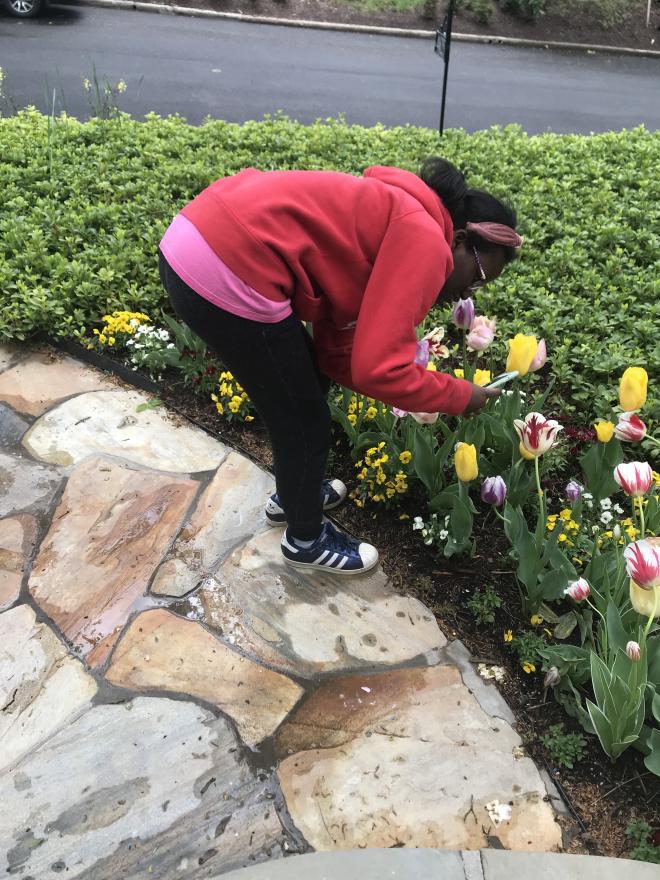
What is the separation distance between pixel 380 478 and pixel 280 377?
Result: 2.64ft

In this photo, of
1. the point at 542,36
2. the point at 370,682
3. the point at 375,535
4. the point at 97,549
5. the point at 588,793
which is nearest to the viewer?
the point at 588,793

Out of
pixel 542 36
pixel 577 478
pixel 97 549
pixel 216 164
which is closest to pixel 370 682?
pixel 97 549

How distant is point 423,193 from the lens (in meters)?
1.47

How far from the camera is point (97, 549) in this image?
2.21 metres

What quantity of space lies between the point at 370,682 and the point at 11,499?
54.7 inches

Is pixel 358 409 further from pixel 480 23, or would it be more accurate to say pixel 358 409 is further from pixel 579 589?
pixel 480 23

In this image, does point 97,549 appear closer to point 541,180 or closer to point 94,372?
point 94,372

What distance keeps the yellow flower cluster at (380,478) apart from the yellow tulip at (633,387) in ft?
2.53

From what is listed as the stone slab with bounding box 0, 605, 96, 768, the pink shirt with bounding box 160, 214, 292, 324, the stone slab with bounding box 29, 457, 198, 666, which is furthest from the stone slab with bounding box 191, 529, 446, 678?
the pink shirt with bounding box 160, 214, 292, 324

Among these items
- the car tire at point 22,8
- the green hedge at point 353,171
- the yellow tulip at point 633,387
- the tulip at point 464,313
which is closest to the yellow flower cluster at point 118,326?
the green hedge at point 353,171

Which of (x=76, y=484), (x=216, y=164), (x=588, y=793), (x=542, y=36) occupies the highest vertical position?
(x=542, y=36)

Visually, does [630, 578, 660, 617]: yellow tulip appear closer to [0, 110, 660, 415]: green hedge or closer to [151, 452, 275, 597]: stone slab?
[151, 452, 275, 597]: stone slab

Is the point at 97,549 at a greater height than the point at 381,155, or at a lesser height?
lesser

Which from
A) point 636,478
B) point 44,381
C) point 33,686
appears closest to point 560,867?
point 636,478
